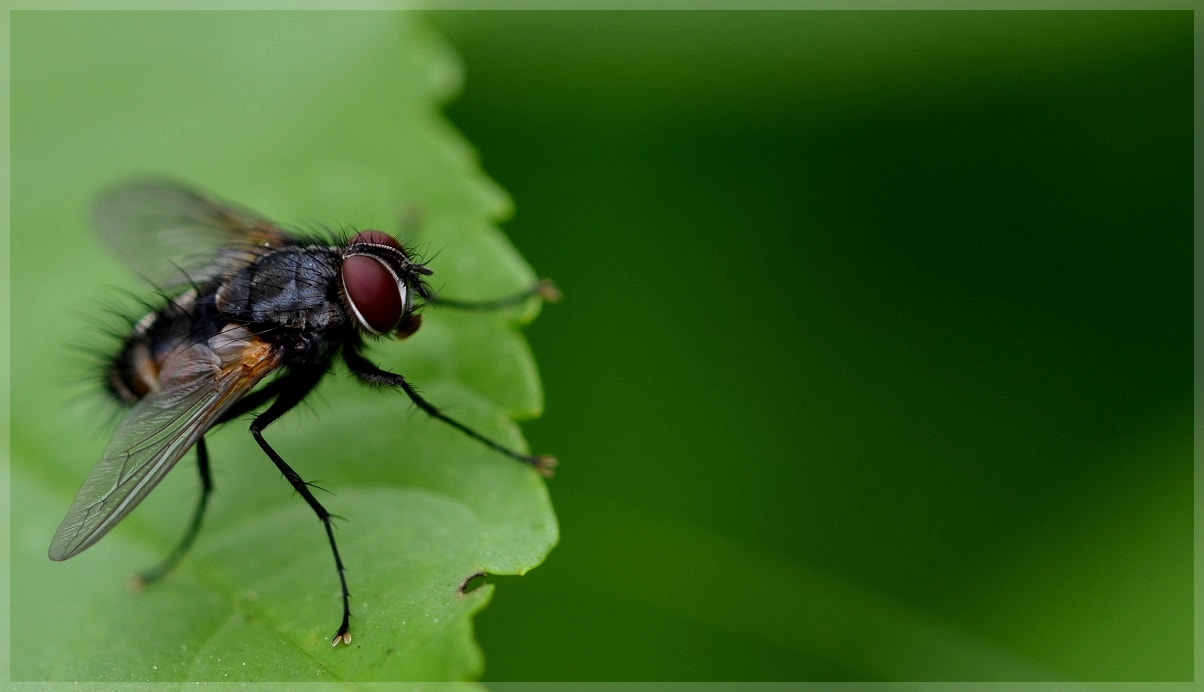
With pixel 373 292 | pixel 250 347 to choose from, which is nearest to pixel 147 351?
pixel 250 347

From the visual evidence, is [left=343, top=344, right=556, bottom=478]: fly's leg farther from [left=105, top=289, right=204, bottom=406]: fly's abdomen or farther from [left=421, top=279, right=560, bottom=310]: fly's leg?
[left=105, top=289, right=204, bottom=406]: fly's abdomen

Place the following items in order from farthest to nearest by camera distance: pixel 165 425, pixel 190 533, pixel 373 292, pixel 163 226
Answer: pixel 163 226, pixel 190 533, pixel 373 292, pixel 165 425

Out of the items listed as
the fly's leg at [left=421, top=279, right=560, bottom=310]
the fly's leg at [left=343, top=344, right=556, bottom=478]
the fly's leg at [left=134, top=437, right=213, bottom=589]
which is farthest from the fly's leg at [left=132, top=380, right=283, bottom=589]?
the fly's leg at [left=421, top=279, right=560, bottom=310]

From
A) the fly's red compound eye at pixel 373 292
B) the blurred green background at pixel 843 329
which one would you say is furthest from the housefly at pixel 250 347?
the blurred green background at pixel 843 329

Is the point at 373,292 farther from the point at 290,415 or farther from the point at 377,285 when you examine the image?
the point at 290,415

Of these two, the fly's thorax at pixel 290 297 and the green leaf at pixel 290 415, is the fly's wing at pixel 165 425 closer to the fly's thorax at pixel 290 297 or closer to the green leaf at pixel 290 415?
the fly's thorax at pixel 290 297

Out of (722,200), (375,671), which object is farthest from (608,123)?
(375,671)
